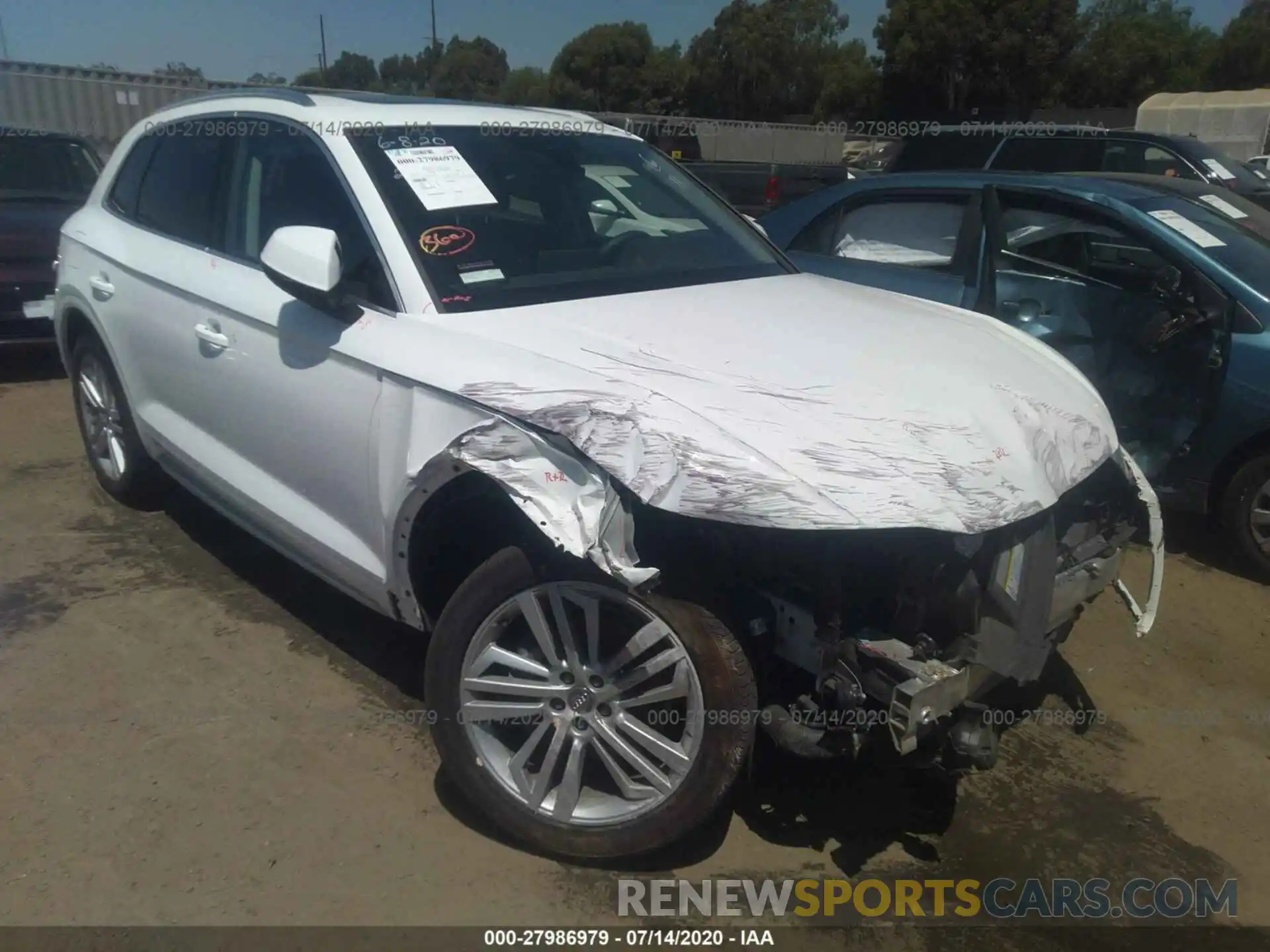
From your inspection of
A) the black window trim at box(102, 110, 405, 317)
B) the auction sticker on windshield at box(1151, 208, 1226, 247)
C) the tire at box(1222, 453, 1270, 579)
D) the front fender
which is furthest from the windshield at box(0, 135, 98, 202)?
the tire at box(1222, 453, 1270, 579)

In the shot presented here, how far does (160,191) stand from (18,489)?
2.00 metres

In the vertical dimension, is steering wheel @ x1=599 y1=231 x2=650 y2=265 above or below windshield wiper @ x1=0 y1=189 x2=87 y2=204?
above

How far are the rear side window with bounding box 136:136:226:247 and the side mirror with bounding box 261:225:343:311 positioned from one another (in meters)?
1.01

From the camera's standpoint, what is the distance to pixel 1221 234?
492 centimetres

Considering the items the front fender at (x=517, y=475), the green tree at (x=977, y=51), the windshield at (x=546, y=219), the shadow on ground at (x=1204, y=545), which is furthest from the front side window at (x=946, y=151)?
the green tree at (x=977, y=51)

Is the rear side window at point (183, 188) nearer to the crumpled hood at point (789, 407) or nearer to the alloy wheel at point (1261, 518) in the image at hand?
the crumpled hood at point (789, 407)

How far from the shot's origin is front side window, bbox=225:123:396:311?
3.03 meters

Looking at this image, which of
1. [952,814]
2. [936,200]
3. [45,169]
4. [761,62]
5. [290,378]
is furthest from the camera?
[761,62]

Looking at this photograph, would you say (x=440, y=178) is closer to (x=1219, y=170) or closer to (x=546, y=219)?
(x=546, y=219)

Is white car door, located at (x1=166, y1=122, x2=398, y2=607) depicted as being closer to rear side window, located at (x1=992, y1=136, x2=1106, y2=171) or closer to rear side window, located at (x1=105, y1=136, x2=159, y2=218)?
rear side window, located at (x1=105, y1=136, x2=159, y2=218)

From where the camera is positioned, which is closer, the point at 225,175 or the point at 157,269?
the point at 225,175

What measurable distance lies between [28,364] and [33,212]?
1325 mm

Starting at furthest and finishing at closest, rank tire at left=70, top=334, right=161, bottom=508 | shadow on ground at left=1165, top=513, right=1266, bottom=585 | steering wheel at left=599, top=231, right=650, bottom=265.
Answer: shadow on ground at left=1165, top=513, right=1266, bottom=585, tire at left=70, top=334, right=161, bottom=508, steering wheel at left=599, top=231, right=650, bottom=265

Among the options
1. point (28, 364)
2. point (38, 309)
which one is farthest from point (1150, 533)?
point (28, 364)
